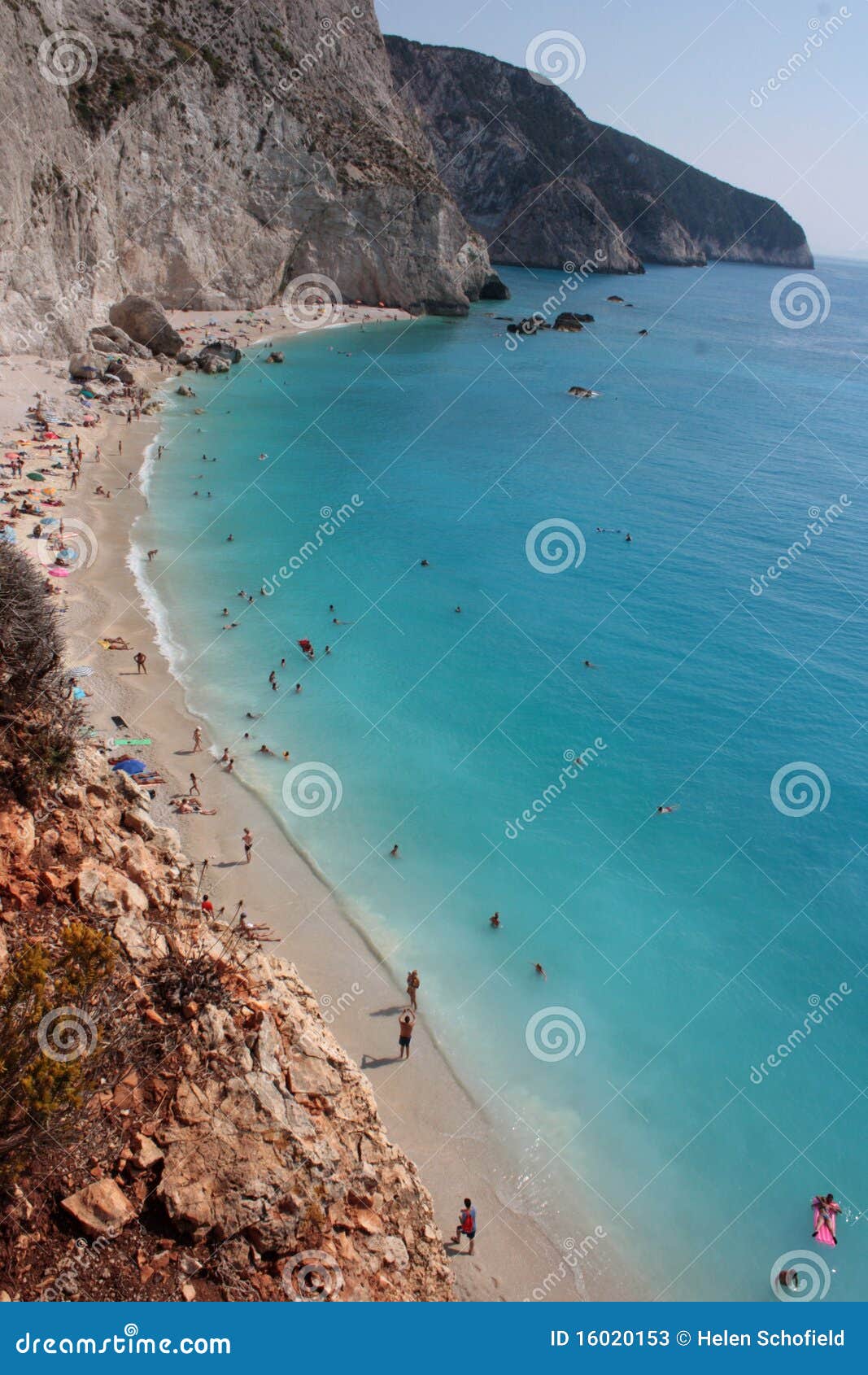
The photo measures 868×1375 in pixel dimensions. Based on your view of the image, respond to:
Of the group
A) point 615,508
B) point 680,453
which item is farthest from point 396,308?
point 615,508

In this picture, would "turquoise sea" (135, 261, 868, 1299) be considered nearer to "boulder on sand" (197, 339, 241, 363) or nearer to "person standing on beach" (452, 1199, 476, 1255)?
"person standing on beach" (452, 1199, 476, 1255)

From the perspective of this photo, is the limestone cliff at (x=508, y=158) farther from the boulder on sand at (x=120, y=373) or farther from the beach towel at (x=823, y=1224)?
the beach towel at (x=823, y=1224)

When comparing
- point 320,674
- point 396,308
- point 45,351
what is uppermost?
point 396,308

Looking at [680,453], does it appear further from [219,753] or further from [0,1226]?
[0,1226]

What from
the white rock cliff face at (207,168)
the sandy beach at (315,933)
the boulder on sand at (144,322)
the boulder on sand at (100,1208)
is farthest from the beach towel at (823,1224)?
the boulder on sand at (144,322)

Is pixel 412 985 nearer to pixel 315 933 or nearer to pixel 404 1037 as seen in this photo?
pixel 404 1037

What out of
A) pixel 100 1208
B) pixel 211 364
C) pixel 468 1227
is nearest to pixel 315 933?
pixel 468 1227
